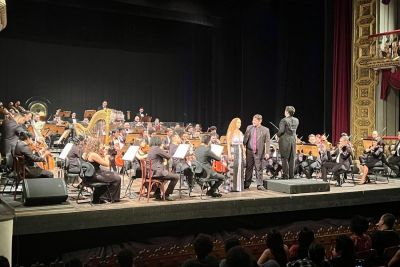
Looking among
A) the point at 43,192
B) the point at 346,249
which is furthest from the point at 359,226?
the point at 43,192

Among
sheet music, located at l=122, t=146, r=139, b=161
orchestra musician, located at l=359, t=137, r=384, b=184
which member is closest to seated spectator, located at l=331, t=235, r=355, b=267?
sheet music, located at l=122, t=146, r=139, b=161

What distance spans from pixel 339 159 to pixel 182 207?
3.91m

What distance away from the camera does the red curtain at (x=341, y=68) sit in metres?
15.6

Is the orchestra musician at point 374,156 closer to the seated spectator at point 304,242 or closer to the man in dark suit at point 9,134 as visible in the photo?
the seated spectator at point 304,242

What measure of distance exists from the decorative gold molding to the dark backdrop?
44.1 inches

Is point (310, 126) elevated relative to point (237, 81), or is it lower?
lower

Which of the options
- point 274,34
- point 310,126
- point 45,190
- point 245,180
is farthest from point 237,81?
point 45,190

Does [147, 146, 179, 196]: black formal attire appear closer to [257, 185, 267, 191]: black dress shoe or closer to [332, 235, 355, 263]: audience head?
[257, 185, 267, 191]: black dress shoe

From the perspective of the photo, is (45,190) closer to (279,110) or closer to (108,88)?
(279,110)

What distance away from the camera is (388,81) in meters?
14.3

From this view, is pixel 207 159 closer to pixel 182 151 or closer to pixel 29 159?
pixel 182 151

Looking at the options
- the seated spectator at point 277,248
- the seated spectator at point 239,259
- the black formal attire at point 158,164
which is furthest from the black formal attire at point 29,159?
the seated spectator at point 239,259

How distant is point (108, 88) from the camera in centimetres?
2081

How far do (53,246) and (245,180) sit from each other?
388 cm
